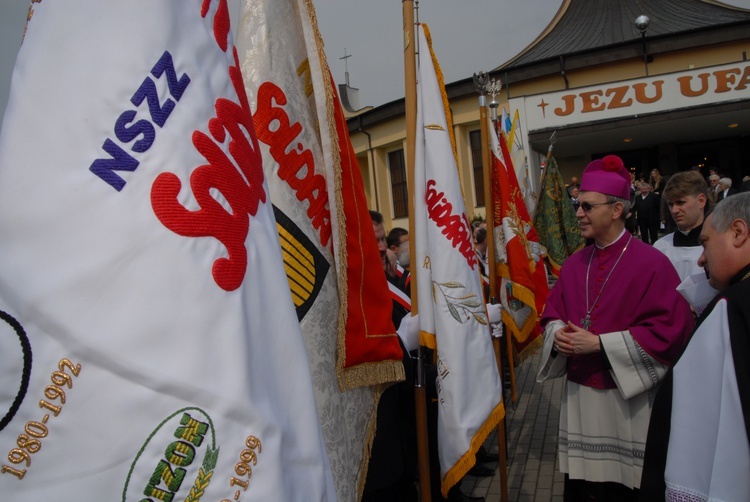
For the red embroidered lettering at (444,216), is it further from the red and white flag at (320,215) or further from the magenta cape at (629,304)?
the red and white flag at (320,215)

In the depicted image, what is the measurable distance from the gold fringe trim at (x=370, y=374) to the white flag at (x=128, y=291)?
0.90 metres

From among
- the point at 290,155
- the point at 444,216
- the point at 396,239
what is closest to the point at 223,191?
the point at 290,155

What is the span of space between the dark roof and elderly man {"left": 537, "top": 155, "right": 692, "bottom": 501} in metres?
14.5

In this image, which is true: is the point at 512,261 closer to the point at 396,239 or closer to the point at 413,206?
the point at 396,239

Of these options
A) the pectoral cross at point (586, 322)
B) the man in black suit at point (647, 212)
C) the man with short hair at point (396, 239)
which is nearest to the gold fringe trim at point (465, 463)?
the pectoral cross at point (586, 322)

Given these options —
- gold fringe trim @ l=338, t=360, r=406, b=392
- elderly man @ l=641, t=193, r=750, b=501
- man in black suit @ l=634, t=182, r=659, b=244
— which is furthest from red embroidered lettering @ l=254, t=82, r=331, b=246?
man in black suit @ l=634, t=182, r=659, b=244

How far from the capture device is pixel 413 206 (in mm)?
3074

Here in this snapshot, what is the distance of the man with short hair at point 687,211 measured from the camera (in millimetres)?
3582

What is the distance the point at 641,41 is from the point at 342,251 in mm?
15273

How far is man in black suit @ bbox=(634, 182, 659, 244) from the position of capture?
1327 cm

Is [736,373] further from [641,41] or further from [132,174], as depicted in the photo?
[641,41]

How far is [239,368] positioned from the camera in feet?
3.00

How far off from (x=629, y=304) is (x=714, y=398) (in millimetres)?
1251

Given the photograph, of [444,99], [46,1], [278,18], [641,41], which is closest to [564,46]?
[641,41]
